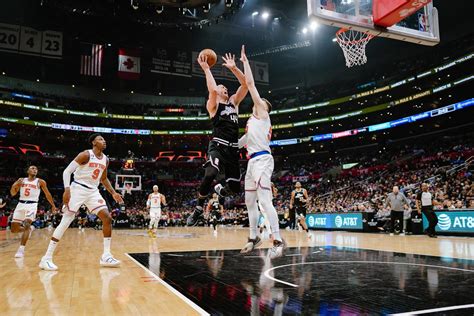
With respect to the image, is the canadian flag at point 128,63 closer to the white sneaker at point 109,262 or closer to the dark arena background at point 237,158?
the dark arena background at point 237,158

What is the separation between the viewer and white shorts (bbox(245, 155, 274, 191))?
5.23 metres

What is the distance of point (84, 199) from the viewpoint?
646 cm

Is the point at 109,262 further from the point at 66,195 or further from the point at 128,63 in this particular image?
the point at 128,63

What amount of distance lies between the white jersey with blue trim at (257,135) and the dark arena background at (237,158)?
0.14 ft

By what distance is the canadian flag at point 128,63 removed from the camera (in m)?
28.9

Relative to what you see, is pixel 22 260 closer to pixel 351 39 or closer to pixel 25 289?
pixel 25 289

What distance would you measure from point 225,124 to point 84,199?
2.96 m

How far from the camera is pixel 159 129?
4575 centimetres

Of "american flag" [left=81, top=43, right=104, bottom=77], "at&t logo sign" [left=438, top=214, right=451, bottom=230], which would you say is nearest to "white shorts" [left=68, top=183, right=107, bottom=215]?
"at&t logo sign" [left=438, top=214, right=451, bottom=230]

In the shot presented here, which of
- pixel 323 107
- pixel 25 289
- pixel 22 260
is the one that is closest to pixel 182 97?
pixel 323 107

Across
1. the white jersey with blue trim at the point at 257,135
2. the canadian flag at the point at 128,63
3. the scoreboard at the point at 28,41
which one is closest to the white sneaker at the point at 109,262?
the white jersey with blue trim at the point at 257,135

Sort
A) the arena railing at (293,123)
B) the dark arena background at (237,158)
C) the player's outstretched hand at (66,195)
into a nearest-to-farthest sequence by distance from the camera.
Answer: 1. the dark arena background at (237,158)
2. the player's outstretched hand at (66,195)
3. the arena railing at (293,123)

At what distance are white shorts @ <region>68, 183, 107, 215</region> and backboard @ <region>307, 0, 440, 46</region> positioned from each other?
5.43 meters

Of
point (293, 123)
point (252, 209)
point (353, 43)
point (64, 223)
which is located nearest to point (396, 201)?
point (353, 43)
